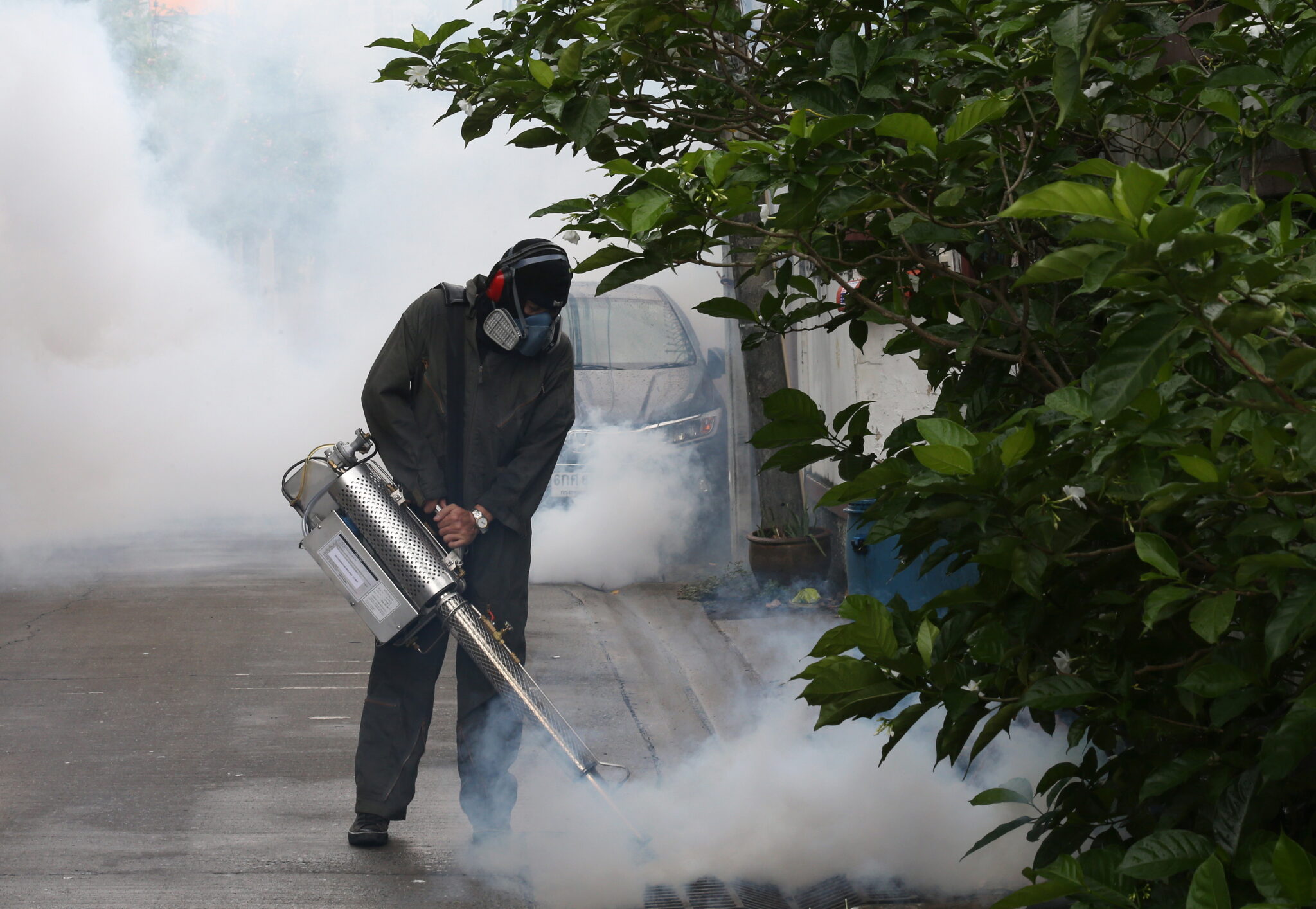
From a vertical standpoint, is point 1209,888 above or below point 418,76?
below

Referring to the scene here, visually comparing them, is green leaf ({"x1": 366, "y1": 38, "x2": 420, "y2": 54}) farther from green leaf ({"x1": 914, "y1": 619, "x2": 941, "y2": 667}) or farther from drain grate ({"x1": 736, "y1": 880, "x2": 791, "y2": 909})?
drain grate ({"x1": 736, "y1": 880, "x2": 791, "y2": 909})

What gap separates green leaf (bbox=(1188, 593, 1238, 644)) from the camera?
1.33m

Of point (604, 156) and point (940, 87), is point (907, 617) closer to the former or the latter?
point (940, 87)

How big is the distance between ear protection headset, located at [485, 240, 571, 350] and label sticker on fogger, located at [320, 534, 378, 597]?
0.80 m

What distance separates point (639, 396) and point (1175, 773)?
774 centimetres

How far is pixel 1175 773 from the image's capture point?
5.03ft

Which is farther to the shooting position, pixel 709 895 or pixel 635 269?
pixel 709 895

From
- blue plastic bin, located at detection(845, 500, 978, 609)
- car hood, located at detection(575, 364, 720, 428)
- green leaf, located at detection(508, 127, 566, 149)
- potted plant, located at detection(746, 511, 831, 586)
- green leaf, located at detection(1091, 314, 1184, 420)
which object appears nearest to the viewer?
green leaf, located at detection(1091, 314, 1184, 420)

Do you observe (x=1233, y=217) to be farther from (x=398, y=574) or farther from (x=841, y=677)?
(x=398, y=574)

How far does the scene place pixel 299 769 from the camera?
4.74 metres

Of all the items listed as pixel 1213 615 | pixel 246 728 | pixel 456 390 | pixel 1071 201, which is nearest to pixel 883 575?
pixel 456 390

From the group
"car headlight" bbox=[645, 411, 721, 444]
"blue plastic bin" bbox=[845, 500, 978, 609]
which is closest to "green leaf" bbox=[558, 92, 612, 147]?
"blue plastic bin" bbox=[845, 500, 978, 609]

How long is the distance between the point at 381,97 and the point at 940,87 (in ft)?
52.6

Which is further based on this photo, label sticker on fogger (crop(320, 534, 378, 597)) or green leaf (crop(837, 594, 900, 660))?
label sticker on fogger (crop(320, 534, 378, 597))
